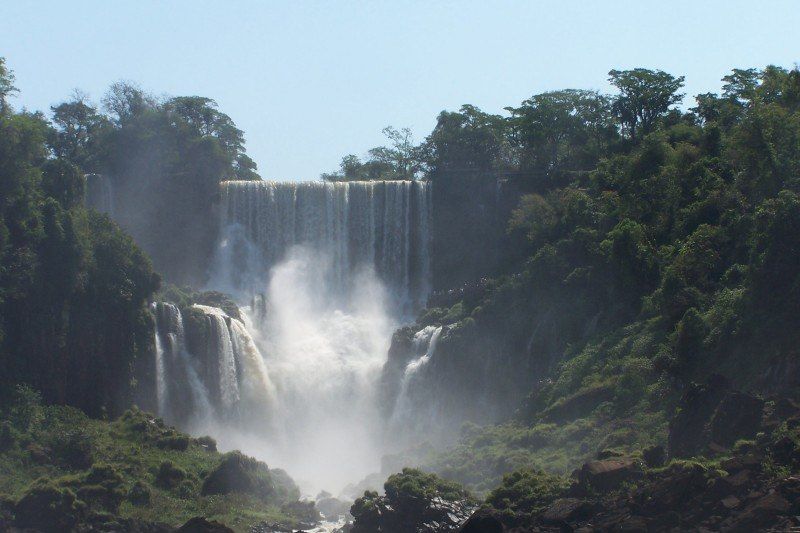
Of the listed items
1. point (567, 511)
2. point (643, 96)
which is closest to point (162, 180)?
point (643, 96)

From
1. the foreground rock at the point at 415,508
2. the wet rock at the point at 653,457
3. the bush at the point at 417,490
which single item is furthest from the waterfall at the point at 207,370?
the wet rock at the point at 653,457

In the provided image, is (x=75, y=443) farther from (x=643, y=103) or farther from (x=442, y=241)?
(x=643, y=103)

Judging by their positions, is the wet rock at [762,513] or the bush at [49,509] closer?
the wet rock at [762,513]

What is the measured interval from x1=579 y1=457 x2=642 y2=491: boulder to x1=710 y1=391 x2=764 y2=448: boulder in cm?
270

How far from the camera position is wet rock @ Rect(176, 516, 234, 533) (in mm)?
44094

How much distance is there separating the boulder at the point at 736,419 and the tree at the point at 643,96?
42.2 metres

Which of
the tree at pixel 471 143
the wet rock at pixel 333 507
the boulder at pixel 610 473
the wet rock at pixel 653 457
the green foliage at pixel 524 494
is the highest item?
the tree at pixel 471 143

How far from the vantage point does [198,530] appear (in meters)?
44.2

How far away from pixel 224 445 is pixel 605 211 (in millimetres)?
23422

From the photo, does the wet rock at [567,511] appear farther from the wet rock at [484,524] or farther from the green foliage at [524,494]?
the wet rock at [484,524]

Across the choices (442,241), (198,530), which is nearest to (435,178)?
(442,241)

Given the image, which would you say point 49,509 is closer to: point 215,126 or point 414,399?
point 414,399

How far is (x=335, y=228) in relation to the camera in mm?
78812

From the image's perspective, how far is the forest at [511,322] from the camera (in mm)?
40938
